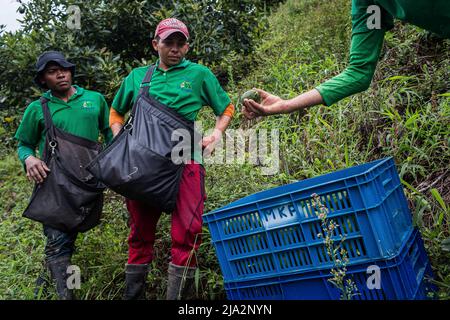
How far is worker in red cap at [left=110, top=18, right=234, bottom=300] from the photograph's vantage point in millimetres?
3041

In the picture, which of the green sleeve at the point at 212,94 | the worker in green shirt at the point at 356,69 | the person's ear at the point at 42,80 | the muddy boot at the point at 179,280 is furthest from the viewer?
the person's ear at the point at 42,80

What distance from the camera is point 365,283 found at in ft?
7.12

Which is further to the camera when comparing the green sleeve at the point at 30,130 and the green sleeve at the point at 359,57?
the green sleeve at the point at 30,130

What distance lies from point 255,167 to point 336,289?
209cm

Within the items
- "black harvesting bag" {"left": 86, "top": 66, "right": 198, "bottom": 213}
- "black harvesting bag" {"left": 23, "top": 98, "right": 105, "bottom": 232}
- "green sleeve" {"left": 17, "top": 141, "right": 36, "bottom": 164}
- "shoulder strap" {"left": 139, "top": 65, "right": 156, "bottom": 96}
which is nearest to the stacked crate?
"black harvesting bag" {"left": 86, "top": 66, "right": 198, "bottom": 213}

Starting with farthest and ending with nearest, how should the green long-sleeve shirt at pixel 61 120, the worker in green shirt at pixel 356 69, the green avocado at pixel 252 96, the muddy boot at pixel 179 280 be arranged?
1. the green long-sleeve shirt at pixel 61 120
2. the muddy boot at pixel 179 280
3. the green avocado at pixel 252 96
4. the worker in green shirt at pixel 356 69

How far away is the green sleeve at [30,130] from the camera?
350cm

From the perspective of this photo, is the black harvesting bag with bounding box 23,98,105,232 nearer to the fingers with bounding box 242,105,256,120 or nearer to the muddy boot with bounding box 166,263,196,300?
the muddy boot with bounding box 166,263,196,300

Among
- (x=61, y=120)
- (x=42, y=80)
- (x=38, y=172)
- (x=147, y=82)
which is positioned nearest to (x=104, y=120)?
(x=61, y=120)

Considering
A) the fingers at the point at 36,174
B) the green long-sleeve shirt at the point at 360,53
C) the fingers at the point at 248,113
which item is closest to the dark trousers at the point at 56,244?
the fingers at the point at 36,174

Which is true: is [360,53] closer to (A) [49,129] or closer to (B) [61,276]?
(A) [49,129]

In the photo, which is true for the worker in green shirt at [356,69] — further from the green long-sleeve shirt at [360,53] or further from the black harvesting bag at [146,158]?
the black harvesting bag at [146,158]

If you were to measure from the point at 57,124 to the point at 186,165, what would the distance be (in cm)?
101

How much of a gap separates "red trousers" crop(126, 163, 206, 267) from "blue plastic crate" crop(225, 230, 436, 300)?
540 mm
